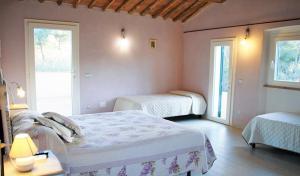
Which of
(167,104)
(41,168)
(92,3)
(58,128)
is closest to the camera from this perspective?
(41,168)

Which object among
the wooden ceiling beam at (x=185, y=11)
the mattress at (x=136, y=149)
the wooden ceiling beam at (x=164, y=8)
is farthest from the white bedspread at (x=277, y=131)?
the wooden ceiling beam at (x=164, y=8)

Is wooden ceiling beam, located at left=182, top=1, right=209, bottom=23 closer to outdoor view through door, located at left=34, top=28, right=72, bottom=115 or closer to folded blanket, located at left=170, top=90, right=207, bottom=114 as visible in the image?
folded blanket, located at left=170, top=90, right=207, bottom=114

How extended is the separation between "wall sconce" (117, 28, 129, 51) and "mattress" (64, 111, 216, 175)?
2964 mm

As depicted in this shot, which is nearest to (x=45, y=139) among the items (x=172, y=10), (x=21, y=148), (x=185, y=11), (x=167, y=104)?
(x=21, y=148)

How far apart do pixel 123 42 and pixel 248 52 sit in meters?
2.82

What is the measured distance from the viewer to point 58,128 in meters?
2.70

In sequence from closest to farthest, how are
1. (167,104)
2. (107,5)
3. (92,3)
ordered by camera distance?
(92,3) < (107,5) < (167,104)

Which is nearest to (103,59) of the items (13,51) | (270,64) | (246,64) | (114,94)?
(114,94)

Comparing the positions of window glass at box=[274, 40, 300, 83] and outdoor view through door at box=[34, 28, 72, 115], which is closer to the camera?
window glass at box=[274, 40, 300, 83]

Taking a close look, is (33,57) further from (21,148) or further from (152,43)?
(21,148)

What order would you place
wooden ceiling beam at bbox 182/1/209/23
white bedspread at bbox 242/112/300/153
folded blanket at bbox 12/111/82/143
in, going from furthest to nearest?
wooden ceiling beam at bbox 182/1/209/23 → white bedspread at bbox 242/112/300/153 → folded blanket at bbox 12/111/82/143

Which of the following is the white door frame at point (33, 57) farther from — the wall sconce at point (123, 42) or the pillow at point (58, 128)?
the pillow at point (58, 128)

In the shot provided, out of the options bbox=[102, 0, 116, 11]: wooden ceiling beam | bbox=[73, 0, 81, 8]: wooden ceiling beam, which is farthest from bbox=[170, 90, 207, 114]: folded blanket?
bbox=[73, 0, 81, 8]: wooden ceiling beam

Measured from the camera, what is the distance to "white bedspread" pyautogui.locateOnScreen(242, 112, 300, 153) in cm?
382
